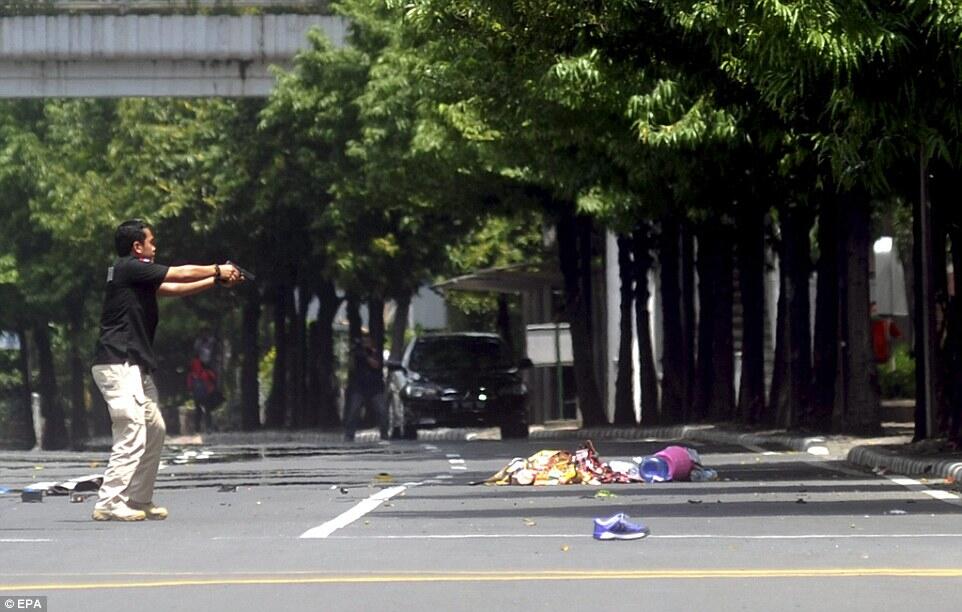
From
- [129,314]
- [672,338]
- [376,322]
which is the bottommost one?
[129,314]

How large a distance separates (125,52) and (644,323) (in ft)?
31.5

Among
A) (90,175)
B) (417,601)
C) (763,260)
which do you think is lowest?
(417,601)

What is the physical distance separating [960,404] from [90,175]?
28.5 m

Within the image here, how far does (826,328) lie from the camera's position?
27.6 m

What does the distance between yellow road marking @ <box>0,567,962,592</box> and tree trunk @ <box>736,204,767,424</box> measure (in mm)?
19946

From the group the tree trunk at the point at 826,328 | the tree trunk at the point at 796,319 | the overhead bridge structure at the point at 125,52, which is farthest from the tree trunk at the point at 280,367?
the tree trunk at the point at 826,328

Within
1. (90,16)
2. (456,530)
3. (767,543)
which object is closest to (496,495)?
(456,530)

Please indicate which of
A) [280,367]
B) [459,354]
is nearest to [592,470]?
[459,354]

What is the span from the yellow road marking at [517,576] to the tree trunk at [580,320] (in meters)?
26.4

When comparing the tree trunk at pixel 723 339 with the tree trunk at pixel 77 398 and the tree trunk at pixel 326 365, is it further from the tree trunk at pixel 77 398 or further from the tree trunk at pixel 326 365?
the tree trunk at pixel 77 398

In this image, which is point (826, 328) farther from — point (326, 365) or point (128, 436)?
point (326, 365)

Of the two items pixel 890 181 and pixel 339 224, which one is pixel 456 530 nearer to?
pixel 890 181

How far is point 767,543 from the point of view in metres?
11.6

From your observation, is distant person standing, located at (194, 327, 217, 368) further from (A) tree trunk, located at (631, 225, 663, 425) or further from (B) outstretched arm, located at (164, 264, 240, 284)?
(B) outstretched arm, located at (164, 264, 240, 284)
